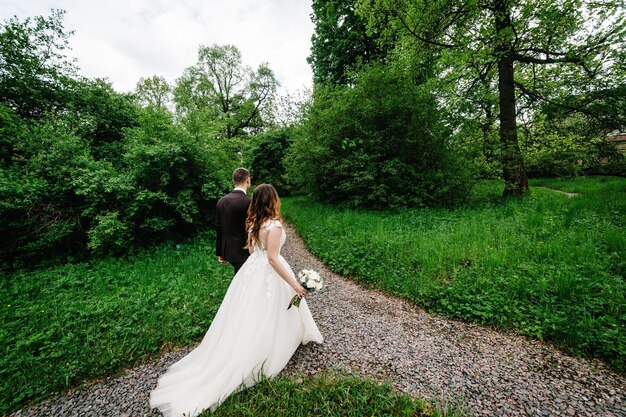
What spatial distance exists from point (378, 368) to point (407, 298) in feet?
6.52

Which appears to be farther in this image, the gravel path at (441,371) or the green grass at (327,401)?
the gravel path at (441,371)

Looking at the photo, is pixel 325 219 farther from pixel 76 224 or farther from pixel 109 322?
pixel 76 224

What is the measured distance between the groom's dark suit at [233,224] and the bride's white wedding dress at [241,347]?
0.77 m

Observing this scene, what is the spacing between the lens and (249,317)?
9.20 ft

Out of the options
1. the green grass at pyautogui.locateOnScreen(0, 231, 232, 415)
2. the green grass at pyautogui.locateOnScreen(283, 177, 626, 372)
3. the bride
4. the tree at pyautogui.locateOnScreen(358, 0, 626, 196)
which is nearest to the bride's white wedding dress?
the bride

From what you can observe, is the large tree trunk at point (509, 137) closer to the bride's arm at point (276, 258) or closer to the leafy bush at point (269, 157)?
the bride's arm at point (276, 258)

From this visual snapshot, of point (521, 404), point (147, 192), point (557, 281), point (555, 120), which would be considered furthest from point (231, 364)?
point (555, 120)

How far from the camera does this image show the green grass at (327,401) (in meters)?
2.31

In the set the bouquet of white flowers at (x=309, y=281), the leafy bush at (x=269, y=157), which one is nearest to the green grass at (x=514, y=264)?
the bouquet of white flowers at (x=309, y=281)

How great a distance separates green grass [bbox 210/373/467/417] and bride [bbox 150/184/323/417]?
18 cm

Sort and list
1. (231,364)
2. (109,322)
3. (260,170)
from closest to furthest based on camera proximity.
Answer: (231,364)
(109,322)
(260,170)

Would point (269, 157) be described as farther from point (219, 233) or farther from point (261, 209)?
point (261, 209)

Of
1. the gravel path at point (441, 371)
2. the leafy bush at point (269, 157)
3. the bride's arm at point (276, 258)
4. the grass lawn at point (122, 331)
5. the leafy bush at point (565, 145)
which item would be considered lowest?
the gravel path at point (441, 371)

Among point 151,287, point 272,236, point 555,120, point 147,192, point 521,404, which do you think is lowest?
point 521,404
